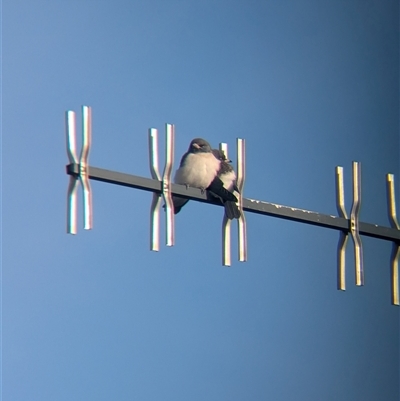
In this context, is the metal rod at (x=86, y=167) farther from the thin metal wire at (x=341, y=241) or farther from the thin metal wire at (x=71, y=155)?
the thin metal wire at (x=341, y=241)

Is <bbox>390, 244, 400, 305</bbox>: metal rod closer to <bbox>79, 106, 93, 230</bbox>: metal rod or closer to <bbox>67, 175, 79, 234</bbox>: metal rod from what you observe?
<bbox>79, 106, 93, 230</bbox>: metal rod

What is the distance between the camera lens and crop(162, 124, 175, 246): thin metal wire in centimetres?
775

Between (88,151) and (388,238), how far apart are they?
2.72 metres

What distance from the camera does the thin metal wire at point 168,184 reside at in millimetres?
7747

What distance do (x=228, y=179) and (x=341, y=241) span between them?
113 cm

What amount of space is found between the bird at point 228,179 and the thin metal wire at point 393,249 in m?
1.19

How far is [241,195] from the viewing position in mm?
8469

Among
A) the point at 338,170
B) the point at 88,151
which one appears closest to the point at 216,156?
the point at 338,170

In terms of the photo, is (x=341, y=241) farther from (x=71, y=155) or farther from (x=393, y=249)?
(x=71, y=155)

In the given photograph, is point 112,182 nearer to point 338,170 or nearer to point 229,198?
point 229,198

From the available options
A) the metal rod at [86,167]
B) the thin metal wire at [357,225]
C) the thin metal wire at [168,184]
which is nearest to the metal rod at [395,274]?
the thin metal wire at [357,225]

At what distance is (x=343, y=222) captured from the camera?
8.90 metres

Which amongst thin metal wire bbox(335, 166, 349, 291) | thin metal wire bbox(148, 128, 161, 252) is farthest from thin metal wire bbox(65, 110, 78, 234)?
thin metal wire bbox(335, 166, 349, 291)

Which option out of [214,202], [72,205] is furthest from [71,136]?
[214,202]
